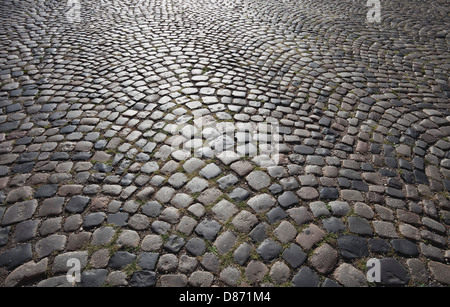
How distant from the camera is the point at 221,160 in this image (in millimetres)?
3207

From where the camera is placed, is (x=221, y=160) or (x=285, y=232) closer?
(x=285, y=232)

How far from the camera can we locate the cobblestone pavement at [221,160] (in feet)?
7.59

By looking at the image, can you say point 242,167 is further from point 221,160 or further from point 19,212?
point 19,212

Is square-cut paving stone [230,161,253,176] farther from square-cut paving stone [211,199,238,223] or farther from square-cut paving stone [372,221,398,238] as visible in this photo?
square-cut paving stone [372,221,398,238]

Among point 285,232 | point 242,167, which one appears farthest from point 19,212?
point 285,232

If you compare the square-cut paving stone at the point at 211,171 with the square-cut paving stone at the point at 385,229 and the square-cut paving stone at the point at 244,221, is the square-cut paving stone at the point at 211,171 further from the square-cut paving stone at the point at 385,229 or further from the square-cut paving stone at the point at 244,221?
the square-cut paving stone at the point at 385,229

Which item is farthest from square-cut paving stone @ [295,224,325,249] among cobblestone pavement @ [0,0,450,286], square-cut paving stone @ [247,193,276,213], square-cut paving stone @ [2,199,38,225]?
square-cut paving stone @ [2,199,38,225]

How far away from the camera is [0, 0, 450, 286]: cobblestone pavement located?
231cm

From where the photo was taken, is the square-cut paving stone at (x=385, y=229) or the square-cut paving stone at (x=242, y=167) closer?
the square-cut paving stone at (x=385, y=229)

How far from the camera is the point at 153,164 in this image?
3.16 metres

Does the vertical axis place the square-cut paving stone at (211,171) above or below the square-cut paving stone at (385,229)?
above

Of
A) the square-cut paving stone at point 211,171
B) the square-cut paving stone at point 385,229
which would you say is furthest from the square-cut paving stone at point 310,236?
the square-cut paving stone at point 211,171
